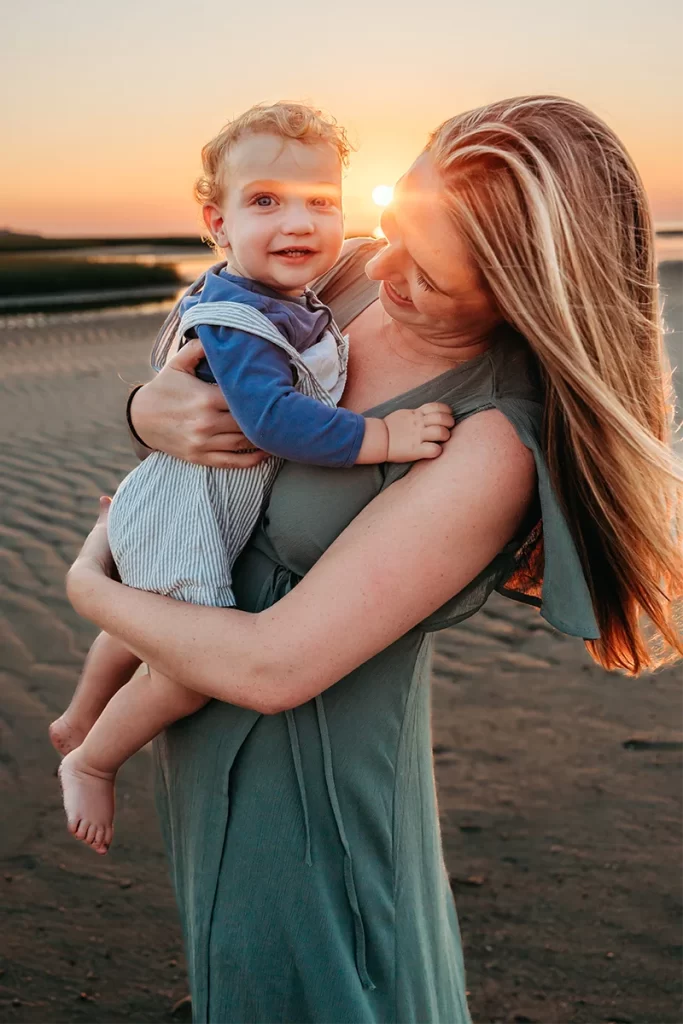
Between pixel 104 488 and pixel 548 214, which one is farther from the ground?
pixel 548 214

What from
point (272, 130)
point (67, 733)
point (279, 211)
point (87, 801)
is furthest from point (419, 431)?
point (67, 733)

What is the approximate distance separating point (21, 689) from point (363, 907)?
3.66 metres

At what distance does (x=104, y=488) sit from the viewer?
817cm

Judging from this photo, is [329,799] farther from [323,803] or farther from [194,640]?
[194,640]

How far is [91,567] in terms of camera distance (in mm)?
1990

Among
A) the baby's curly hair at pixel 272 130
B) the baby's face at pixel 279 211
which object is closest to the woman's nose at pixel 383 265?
the baby's face at pixel 279 211

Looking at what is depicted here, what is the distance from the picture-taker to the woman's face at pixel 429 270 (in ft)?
5.32

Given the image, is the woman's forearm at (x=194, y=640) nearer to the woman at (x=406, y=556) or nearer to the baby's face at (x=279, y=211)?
the woman at (x=406, y=556)

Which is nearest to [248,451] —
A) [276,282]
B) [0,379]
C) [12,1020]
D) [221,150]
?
[276,282]

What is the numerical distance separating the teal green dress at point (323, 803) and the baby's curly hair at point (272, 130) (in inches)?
25.5

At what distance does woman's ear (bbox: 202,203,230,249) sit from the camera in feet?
7.13

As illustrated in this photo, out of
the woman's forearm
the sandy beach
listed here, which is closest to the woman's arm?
the woman's forearm

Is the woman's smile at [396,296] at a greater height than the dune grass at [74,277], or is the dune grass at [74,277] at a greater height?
the woman's smile at [396,296]

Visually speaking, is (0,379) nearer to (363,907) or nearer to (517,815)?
(517,815)
